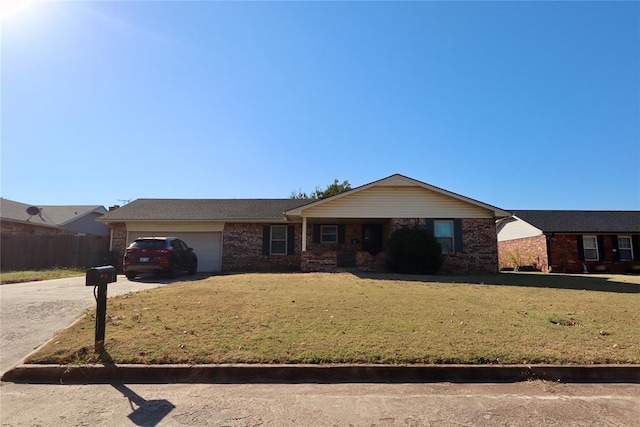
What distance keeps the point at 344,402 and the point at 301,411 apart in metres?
0.47

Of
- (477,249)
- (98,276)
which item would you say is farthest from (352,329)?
(477,249)

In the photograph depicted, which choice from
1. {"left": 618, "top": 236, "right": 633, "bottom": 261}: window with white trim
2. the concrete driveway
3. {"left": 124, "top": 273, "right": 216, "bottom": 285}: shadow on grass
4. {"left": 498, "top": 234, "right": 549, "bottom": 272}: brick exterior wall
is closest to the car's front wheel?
{"left": 124, "top": 273, "right": 216, "bottom": 285}: shadow on grass

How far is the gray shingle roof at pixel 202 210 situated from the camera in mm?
18891

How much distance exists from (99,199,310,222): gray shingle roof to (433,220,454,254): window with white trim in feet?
21.7

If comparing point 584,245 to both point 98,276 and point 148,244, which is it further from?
point 98,276

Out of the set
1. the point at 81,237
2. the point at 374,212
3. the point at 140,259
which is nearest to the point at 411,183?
the point at 374,212

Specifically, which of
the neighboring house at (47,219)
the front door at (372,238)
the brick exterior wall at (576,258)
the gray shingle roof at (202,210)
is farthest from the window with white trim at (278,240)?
the brick exterior wall at (576,258)

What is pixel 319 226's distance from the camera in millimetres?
18969

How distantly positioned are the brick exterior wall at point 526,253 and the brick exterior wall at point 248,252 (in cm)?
1441

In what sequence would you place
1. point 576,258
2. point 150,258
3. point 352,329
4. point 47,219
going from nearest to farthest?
point 352,329, point 150,258, point 576,258, point 47,219

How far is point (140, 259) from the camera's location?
13.4m

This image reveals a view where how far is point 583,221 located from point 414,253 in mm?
14603

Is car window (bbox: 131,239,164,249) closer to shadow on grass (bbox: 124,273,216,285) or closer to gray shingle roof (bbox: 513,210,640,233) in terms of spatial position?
shadow on grass (bbox: 124,273,216,285)

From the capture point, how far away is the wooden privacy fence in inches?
730
